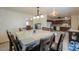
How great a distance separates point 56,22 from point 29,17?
333 millimetres

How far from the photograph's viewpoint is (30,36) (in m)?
1.49

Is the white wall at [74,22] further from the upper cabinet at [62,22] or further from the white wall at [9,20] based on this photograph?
the white wall at [9,20]

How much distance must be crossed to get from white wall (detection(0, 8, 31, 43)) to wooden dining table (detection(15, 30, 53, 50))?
107 millimetres

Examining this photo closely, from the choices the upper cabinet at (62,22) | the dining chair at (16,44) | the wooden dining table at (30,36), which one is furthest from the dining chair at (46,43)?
the dining chair at (16,44)

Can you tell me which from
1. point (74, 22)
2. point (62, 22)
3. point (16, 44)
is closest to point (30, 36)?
point (16, 44)

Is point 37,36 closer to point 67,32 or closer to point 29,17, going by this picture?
point 29,17

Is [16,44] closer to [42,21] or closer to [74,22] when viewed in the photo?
[42,21]

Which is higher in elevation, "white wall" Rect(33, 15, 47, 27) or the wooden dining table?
"white wall" Rect(33, 15, 47, 27)

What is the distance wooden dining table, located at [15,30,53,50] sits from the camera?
1475 mm

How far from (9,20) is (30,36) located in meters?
0.32

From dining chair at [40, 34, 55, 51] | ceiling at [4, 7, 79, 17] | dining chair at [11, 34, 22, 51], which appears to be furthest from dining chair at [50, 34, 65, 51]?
dining chair at [11, 34, 22, 51]

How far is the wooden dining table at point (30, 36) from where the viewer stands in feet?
4.84

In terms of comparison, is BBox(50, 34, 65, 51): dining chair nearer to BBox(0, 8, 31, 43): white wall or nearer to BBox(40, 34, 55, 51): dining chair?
BBox(40, 34, 55, 51): dining chair
